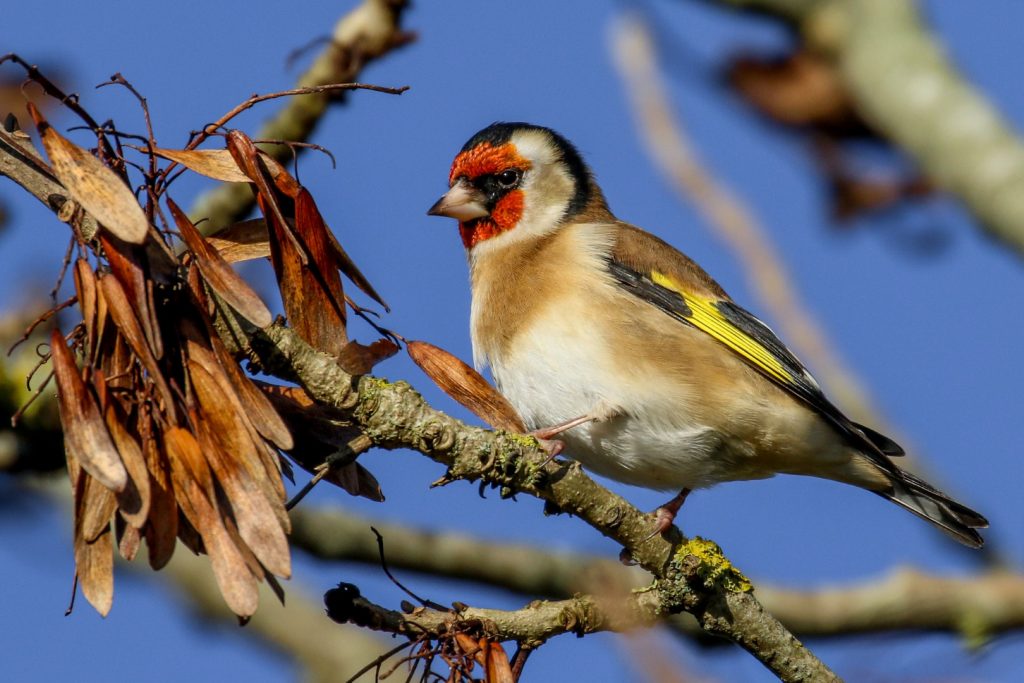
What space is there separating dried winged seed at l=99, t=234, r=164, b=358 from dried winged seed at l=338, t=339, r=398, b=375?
1.65 ft

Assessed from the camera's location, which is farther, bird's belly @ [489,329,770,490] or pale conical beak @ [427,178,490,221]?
pale conical beak @ [427,178,490,221]

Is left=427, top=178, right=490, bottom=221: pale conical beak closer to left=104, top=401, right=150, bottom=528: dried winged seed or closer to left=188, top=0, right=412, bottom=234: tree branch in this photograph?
left=188, top=0, right=412, bottom=234: tree branch

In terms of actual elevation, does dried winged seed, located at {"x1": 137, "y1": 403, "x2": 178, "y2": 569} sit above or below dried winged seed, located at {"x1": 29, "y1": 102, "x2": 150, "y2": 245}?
below

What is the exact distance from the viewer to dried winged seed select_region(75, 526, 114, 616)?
2383 millimetres

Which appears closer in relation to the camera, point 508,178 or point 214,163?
point 214,163

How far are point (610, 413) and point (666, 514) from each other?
2.06 feet

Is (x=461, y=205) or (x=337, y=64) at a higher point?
(x=461, y=205)

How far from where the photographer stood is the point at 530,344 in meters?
4.81

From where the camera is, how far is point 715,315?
529 centimetres

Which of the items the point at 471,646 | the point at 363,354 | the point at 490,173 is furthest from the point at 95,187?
the point at 490,173

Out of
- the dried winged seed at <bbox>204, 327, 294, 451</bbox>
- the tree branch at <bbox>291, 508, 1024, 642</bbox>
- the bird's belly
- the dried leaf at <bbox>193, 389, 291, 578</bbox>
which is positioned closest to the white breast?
the bird's belly

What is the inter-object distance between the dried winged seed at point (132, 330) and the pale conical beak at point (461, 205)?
10.6ft

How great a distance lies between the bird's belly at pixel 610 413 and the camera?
15.4 ft

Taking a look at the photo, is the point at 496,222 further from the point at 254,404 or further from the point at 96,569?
the point at 96,569
